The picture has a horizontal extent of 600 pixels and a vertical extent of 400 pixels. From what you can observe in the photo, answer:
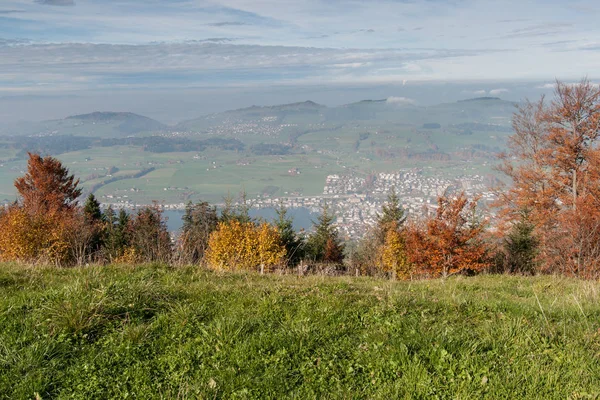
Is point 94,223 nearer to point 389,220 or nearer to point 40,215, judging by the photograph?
point 40,215

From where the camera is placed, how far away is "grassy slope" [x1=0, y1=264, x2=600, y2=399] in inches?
156

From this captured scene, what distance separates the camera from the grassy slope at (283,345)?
13.0 feet

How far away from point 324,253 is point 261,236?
8606 millimetres

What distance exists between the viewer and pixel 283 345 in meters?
4.61

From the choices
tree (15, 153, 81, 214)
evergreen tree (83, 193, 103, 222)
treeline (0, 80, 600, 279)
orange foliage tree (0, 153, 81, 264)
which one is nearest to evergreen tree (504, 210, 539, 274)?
treeline (0, 80, 600, 279)

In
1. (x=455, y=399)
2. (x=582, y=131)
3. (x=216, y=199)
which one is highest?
(x=582, y=131)

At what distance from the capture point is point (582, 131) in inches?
974

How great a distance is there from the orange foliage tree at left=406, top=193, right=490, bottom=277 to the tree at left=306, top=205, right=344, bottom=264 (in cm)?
1356

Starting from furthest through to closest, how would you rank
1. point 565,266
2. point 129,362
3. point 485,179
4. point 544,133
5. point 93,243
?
point 485,179 → point 93,243 → point 544,133 → point 565,266 → point 129,362

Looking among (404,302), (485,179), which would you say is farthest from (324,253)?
(485,179)

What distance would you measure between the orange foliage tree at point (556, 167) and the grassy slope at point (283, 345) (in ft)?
56.1

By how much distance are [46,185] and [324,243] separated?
90.1 feet

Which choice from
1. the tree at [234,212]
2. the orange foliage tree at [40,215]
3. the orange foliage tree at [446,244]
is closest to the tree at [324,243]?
the tree at [234,212]

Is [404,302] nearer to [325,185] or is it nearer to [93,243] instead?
[93,243]
